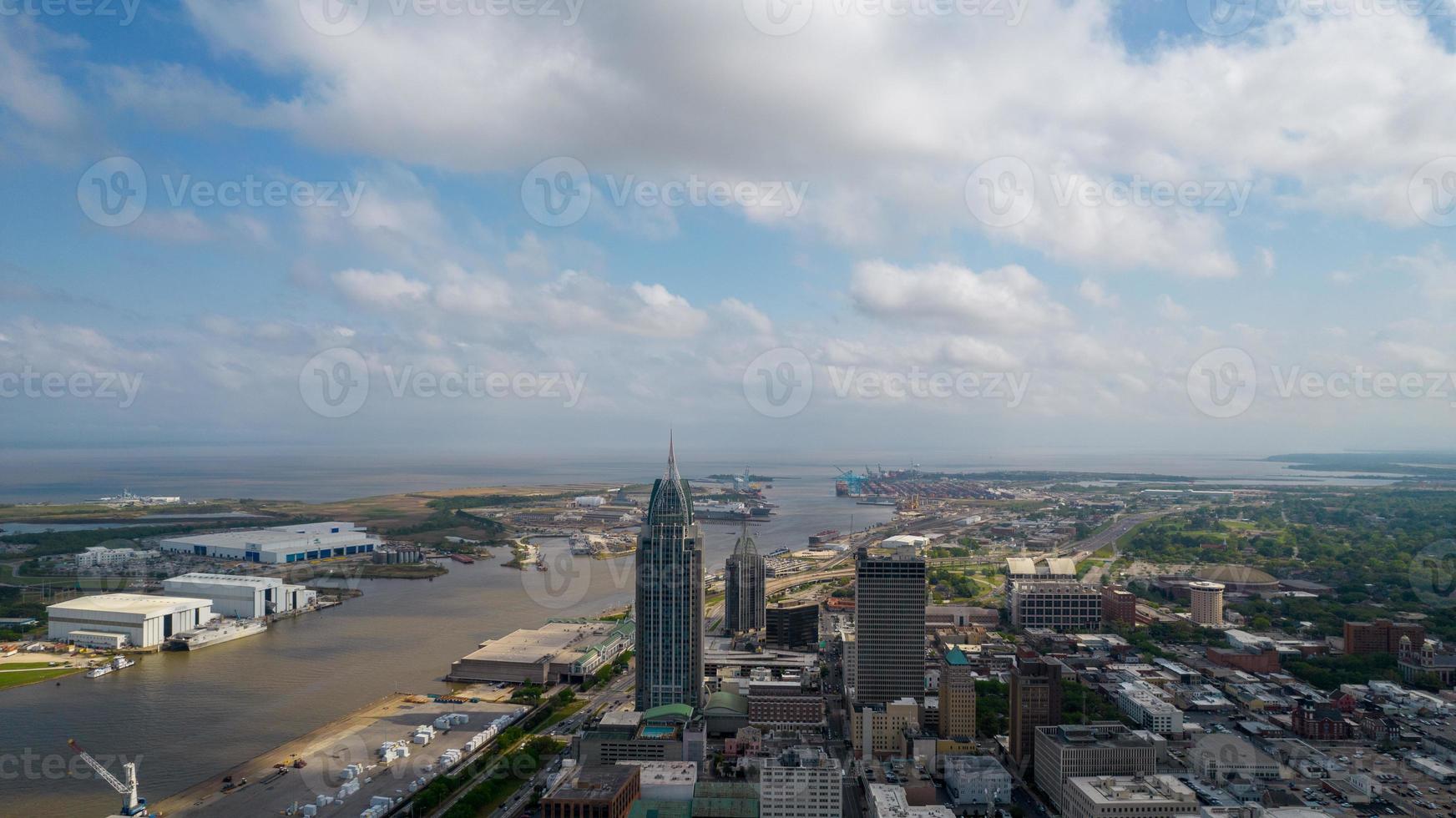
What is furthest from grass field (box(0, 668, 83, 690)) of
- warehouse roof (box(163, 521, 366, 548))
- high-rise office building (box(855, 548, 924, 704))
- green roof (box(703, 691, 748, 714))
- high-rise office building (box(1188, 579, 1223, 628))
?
high-rise office building (box(1188, 579, 1223, 628))

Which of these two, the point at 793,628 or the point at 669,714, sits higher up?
the point at 669,714

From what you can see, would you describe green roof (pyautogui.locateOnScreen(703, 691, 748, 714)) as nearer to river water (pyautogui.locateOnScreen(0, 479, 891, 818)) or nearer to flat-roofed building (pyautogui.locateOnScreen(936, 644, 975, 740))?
flat-roofed building (pyautogui.locateOnScreen(936, 644, 975, 740))

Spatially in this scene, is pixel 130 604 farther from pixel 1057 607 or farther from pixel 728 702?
pixel 1057 607

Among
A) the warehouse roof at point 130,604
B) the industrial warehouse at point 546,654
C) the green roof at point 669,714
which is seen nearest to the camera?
the green roof at point 669,714

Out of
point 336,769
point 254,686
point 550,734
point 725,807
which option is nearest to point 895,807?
point 725,807

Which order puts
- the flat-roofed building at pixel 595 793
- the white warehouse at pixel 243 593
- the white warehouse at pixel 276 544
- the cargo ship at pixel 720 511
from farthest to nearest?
the cargo ship at pixel 720 511, the white warehouse at pixel 276 544, the white warehouse at pixel 243 593, the flat-roofed building at pixel 595 793

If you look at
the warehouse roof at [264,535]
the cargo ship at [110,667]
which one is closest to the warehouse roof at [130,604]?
the cargo ship at [110,667]

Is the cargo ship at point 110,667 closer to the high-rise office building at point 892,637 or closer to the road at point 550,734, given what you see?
the road at point 550,734

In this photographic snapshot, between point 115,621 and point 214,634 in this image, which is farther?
point 214,634
